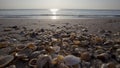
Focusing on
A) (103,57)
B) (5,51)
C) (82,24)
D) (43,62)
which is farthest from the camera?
(82,24)

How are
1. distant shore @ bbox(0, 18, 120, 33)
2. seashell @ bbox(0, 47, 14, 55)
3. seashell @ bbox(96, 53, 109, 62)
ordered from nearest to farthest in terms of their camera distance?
seashell @ bbox(96, 53, 109, 62) < seashell @ bbox(0, 47, 14, 55) < distant shore @ bbox(0, 18, 120, 33)

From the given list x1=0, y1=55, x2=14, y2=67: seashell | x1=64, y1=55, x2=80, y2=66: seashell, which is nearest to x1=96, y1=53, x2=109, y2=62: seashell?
x1=64, y1=55, x2=80, y2=66: seashell

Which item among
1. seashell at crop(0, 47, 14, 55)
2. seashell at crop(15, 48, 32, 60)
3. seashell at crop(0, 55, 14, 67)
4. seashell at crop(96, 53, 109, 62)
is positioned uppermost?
seashell at crop(0, 55, 14, 67)

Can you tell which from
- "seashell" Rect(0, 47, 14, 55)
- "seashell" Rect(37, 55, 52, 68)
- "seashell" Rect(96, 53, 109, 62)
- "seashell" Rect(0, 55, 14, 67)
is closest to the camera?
"seashell" Rect(37, 55, 52, 68)

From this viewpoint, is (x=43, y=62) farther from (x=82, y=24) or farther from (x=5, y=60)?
(x=82, y=24)

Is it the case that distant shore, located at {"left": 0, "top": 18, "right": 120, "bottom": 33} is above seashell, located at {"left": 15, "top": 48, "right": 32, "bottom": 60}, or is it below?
below

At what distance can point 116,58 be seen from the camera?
3.63 metres

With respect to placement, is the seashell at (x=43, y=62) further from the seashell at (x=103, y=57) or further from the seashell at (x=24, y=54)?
the seashell at (x=103, y=57)

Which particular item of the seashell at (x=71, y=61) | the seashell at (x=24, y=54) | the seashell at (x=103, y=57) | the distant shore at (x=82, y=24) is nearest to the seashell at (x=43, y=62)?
the seashell at (x=71, y=61)

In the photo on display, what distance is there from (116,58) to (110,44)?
1284mm

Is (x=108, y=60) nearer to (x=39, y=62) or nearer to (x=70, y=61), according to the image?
(x=70, y=61)

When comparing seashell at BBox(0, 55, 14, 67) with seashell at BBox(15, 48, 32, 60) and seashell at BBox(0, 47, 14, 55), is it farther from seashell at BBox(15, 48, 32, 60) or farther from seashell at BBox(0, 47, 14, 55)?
seashell at BBox(0, 47, 14, 55)

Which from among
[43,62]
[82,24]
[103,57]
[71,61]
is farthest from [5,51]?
[82,24]

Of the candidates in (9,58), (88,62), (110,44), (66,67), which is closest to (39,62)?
(66,67)
